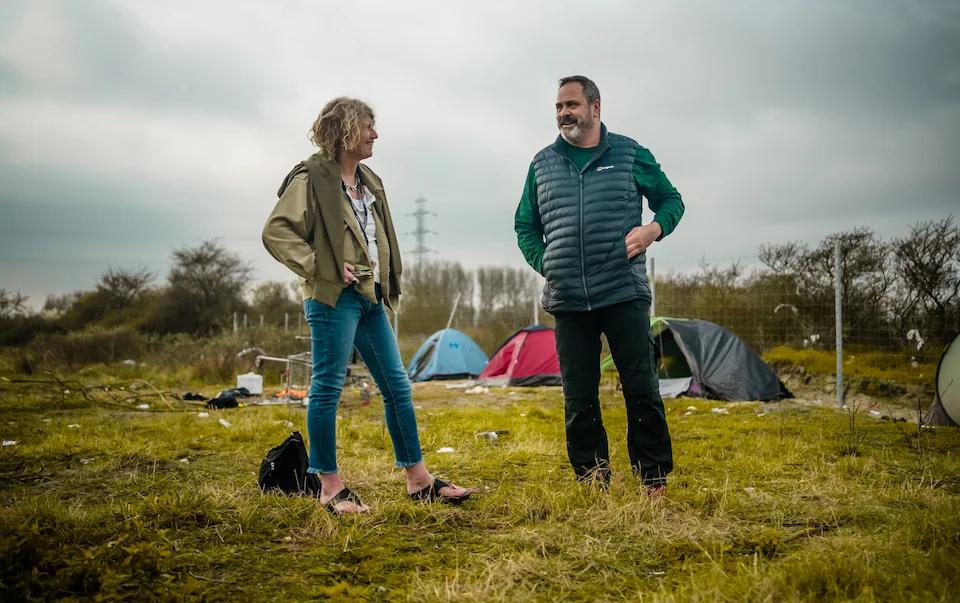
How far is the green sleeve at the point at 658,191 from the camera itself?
10.1 feet

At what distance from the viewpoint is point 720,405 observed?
725cm

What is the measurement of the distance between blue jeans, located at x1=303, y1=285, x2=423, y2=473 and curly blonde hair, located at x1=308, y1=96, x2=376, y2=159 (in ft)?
2.17

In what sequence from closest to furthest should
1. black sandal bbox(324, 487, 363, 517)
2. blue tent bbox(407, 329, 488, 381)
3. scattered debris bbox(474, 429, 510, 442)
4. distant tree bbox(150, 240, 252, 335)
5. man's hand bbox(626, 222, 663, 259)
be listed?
black sandal bbox(324, 487, 363, 517) < man's hand bbox(626, 222, 663, 259) < scattered debris bbox(474, 429, 510, 442) < blue tent bbox(407, 329, 488, 381) < distant tree bbox(150, 240, 252, 335)

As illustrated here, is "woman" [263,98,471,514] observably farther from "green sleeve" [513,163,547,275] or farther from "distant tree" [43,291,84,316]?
"distant tree" [43,291,84,316]

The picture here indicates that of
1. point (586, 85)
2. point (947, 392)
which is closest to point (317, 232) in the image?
point (586, 85)

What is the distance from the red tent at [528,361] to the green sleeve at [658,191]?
710cm

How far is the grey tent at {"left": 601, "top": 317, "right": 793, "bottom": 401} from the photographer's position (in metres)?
8.03

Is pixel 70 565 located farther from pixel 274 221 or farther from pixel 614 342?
pixel 614 342

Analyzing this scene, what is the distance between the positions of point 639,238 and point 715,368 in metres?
5.94

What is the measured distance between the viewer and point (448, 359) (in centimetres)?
1221

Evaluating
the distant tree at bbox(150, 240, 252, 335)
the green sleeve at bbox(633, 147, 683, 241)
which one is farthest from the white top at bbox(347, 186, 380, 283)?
the distant tree at bbox(150, 240, 252, 335)

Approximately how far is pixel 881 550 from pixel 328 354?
218 centimetres

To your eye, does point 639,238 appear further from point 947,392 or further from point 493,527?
point 947,392

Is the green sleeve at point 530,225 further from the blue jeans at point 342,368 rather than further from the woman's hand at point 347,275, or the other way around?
the woman's hand at point 347,275
